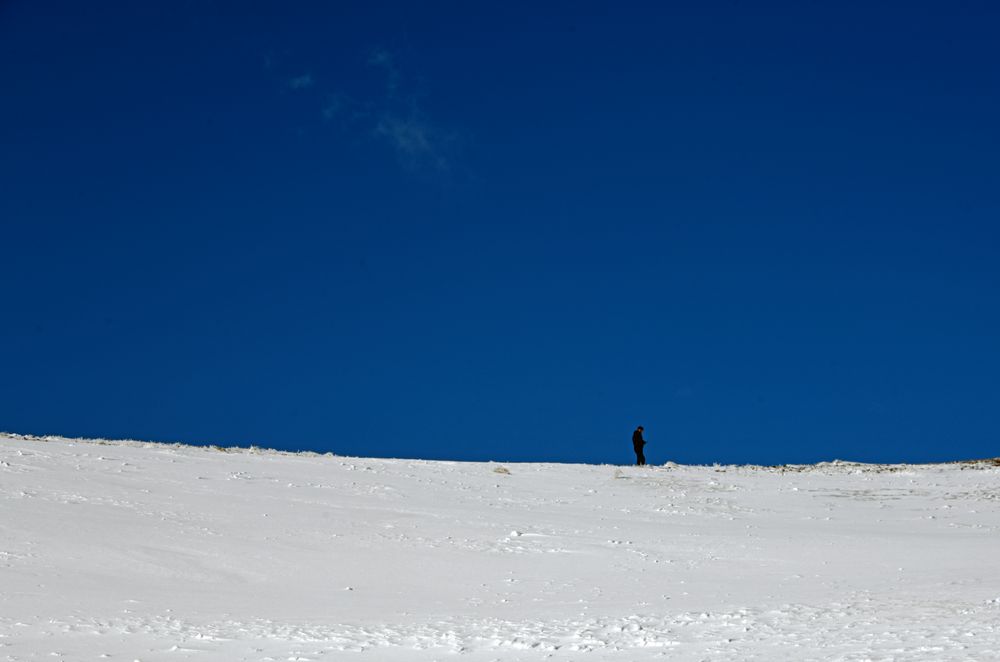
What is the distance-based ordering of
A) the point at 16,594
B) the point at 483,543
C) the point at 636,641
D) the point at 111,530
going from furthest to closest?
the point at 483,543 → the point at 111,530 → the point at 16,594 → the point at 636,641

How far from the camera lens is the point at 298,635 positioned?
961 cm

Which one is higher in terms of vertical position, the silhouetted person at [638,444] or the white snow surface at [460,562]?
the silhouetted person at [638,444]

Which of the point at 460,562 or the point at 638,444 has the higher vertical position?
the point at 638,444

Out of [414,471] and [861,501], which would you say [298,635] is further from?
[861,501]

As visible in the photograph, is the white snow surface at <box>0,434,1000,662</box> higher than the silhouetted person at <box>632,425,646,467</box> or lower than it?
lower

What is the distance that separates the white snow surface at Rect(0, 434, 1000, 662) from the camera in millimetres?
Answer: 9172

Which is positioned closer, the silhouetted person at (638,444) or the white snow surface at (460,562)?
the white snow surface at (460,562)

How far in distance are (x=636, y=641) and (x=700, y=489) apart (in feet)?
44.5

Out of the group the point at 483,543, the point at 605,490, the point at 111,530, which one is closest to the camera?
the point at 111,530

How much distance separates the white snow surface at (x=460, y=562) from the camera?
917cm

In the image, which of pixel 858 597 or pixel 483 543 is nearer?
pixel 858 597

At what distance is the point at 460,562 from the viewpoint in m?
14.0

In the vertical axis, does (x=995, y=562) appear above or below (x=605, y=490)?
below

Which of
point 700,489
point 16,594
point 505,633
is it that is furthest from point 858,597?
point 700,489
